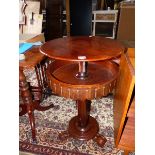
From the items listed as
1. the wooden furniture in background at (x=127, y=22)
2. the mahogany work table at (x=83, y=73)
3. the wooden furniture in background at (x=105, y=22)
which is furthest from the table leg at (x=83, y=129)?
the wooden furniture in background at (x=105, y=22)

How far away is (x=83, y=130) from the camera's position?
5.52 feet

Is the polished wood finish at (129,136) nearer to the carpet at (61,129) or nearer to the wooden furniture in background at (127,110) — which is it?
the wooden furniture in background at (127,110)

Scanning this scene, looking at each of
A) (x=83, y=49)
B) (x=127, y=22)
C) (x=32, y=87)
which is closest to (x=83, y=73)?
(x=83, y=49)

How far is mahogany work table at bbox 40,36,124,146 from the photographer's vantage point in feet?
4.17

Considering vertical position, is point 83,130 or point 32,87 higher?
point 32,87

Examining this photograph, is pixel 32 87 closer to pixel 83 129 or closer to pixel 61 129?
pixel 61 129

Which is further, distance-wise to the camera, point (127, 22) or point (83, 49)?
point (127, 22)

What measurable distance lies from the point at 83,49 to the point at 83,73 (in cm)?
22

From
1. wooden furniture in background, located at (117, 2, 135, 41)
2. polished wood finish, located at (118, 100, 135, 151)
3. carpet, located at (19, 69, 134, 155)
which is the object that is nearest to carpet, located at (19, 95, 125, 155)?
carpet, located at (19, 69, 134, 155)
